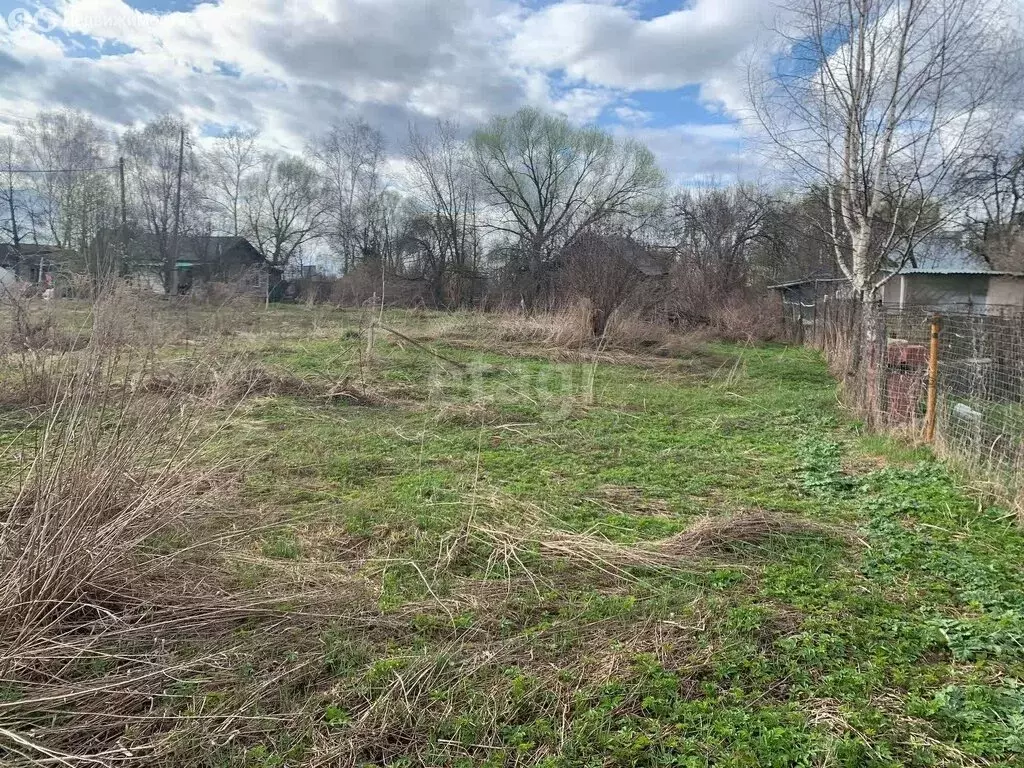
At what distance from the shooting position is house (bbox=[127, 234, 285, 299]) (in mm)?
29453

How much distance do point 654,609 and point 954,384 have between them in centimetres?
453

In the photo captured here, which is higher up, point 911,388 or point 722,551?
point 911,388

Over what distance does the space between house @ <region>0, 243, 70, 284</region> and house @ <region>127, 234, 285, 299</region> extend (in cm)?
457

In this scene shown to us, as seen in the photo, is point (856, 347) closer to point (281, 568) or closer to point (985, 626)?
point (985, 626)

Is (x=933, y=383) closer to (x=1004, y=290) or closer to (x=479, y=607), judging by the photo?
(x=479, y=607)

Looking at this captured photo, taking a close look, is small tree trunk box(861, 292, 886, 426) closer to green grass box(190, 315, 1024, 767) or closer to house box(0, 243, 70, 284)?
green grass box(190, 315, 1024, 767)

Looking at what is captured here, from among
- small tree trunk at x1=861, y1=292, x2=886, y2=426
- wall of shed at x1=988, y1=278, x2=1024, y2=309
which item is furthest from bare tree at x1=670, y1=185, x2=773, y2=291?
small tree trunk at x1=861, y1=292, x2=886, y2=426

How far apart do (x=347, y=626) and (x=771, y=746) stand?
1693 mm

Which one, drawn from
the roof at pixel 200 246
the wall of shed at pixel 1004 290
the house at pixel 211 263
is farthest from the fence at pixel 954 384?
the roof at pixel 200 246

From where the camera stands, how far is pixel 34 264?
60.2 feet

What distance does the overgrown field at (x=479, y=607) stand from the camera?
216cm

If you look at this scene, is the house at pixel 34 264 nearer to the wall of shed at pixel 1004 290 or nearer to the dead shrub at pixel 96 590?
the dead shrub at pixel 96 590

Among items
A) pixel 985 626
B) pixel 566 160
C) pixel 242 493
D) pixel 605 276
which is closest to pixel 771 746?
pixel 985 626

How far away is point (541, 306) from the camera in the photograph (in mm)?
16891
